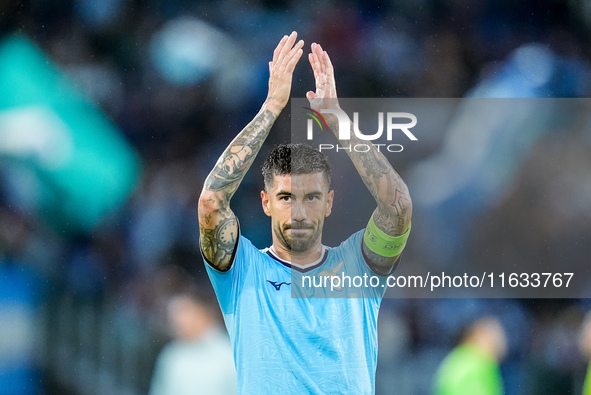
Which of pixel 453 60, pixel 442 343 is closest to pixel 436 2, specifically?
pixel 453 60

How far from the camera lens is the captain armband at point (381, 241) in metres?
2.80

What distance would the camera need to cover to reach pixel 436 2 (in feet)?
9.52

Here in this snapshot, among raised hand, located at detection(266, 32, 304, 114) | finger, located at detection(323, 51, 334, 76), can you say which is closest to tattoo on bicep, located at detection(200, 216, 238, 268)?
raised hand, located at detection(266, 32, 304, 114)

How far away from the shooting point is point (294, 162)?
286 cm

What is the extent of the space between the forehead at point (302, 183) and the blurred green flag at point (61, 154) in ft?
2.17

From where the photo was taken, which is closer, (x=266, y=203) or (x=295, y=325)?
(x=295, y=325)

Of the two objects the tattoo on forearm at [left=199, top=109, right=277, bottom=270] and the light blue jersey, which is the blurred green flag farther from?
the light blue jersey

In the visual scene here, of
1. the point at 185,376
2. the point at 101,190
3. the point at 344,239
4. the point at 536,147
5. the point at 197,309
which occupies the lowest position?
the point at 185,376

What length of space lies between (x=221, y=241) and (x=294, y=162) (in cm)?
47

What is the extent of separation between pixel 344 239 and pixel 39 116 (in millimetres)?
1482

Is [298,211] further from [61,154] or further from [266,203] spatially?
[61,154]

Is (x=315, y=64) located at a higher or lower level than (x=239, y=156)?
higher

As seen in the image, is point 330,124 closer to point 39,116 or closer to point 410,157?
point 410,157

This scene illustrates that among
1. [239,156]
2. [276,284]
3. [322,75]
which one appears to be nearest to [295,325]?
[276,284]
